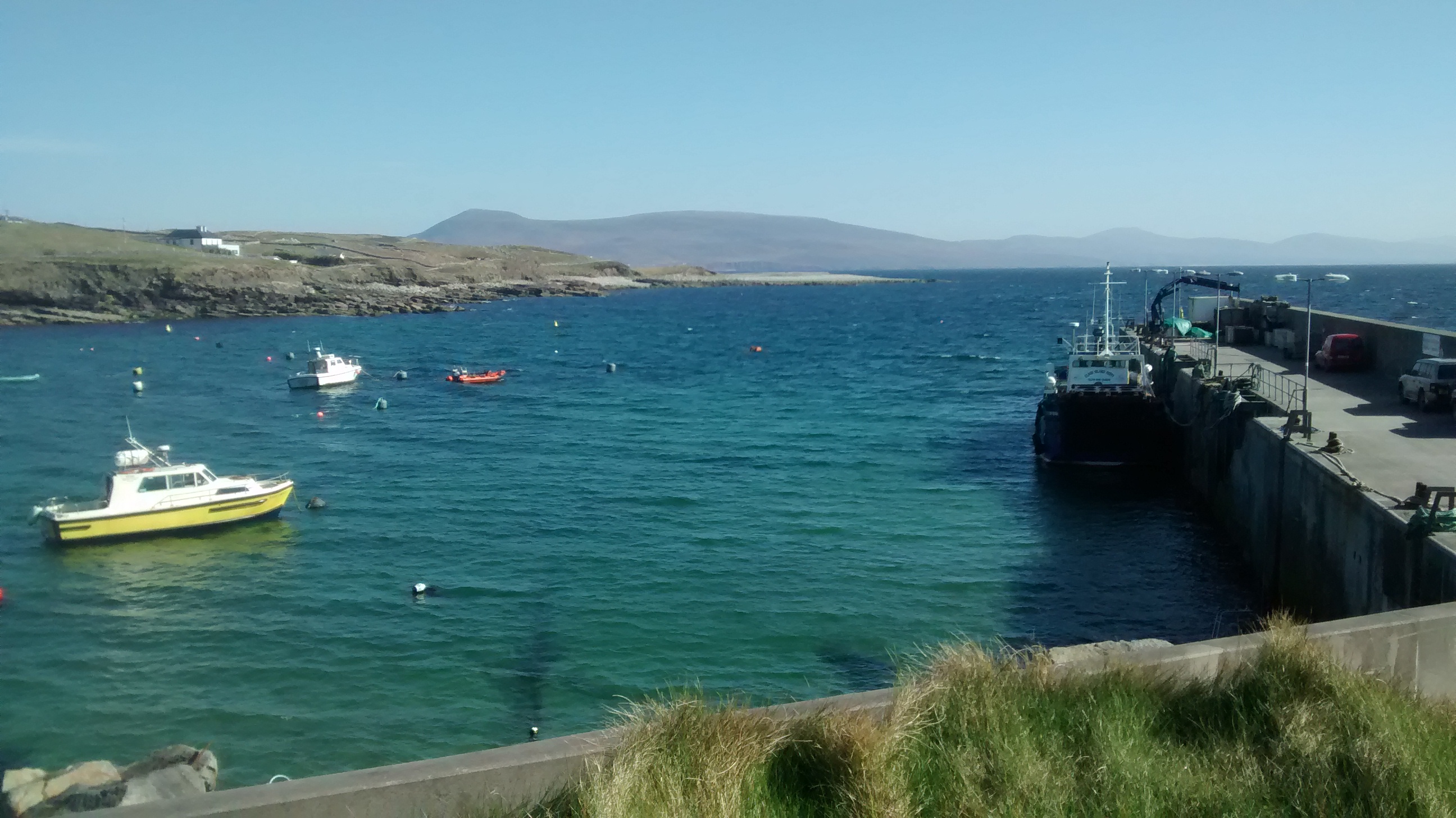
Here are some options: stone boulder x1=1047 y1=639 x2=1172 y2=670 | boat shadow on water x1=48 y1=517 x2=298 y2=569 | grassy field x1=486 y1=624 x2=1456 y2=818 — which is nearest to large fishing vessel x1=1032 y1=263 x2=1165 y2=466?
stone boulder x1=1047 y1=639 x2=1172 y2=670

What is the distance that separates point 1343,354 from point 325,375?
47.5 metres

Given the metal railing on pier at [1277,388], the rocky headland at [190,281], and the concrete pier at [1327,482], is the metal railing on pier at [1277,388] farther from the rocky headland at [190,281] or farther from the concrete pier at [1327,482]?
the rocky headland at [190,281]

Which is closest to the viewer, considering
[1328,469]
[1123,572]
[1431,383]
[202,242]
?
[1328,469]

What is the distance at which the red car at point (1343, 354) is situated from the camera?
109 feet

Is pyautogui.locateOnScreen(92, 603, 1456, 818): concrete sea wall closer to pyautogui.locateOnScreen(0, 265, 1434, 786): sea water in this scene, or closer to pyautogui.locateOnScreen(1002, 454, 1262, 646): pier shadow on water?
pyautogui.locateOnScreen(0, 265, 1434, 786): sea water

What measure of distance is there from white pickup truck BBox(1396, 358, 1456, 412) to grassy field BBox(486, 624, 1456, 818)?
2212cm

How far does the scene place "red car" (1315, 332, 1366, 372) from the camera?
33.4 meters

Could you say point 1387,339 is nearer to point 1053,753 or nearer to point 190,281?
point 1053,753

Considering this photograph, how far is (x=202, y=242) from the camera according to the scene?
167250 mm

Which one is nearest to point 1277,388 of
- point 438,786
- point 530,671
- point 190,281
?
point 530,671

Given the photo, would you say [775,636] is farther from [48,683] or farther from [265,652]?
[48,683]

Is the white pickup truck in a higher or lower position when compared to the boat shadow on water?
higher

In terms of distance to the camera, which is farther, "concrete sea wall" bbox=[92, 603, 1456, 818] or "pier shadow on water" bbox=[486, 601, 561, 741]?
"pier shadow on water" bbox=[486, 601, 561, 741]

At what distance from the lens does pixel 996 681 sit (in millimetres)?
7031
